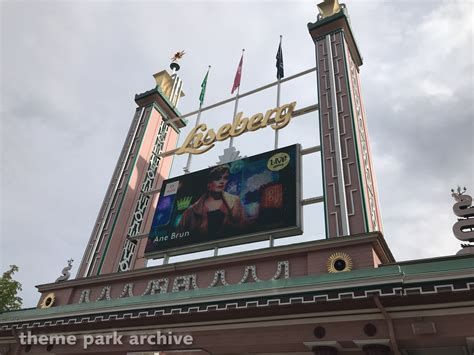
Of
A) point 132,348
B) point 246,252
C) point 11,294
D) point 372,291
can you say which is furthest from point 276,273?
point 11,294

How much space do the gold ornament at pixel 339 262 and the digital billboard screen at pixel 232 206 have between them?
2753 mm

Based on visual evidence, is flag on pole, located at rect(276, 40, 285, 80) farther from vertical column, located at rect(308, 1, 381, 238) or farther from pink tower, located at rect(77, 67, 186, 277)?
pink tower, located at rect(77, 67, 186, 277)

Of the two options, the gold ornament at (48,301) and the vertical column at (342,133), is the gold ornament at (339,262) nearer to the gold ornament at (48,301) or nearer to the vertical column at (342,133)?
the vertical column at (342,133)

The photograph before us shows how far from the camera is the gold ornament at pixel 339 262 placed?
32.7 ft

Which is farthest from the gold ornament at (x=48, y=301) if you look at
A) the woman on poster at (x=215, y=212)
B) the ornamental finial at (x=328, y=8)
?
the ornamental finial at (x=328, y=8)

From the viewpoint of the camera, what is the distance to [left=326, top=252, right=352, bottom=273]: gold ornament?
996cm

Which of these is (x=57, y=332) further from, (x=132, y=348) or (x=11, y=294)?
(x=11, y=294)

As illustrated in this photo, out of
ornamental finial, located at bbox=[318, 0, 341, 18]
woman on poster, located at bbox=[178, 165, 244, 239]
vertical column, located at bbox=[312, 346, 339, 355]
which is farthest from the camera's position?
ornamental finial, located at bbox=[318, 0, 341, 18]

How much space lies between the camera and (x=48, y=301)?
51.1ft

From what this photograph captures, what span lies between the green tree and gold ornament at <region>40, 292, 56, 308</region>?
1135 cm

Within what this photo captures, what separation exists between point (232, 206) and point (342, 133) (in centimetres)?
505

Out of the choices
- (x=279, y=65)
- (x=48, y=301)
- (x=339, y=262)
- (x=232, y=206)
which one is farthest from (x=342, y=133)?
(x=48, y=301)

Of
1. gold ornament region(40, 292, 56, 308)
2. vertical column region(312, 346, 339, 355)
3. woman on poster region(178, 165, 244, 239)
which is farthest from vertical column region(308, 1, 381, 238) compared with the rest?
gold ornament region(40, 292, 56, 308)

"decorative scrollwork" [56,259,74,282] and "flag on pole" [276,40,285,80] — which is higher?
"flag on pole" [276,40,285,80]
